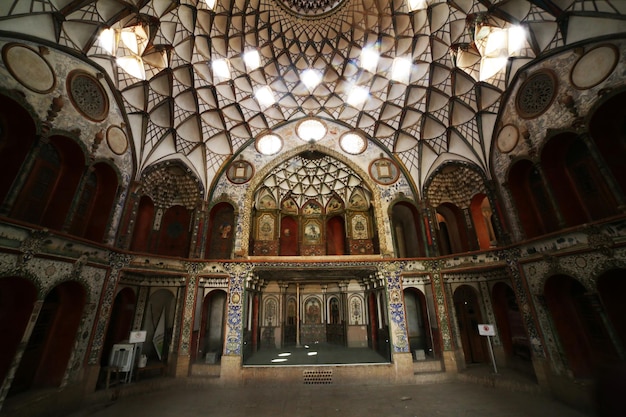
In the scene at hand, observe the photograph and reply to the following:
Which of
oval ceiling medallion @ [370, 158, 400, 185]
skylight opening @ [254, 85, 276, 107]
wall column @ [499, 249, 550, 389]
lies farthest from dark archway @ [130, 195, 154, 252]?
wall column @ [499, 249, 550, 389]

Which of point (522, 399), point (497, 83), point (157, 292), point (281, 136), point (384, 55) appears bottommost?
point (522, 399)

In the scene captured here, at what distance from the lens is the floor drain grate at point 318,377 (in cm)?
1107

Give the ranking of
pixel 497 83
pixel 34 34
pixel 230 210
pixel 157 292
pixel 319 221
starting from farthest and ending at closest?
1. pixel 319 221
2. pixel 230 210
3. pixel 157 292
4. pixel 497 83
5. pixel 34 34

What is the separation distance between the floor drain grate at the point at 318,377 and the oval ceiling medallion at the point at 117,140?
1302 cm

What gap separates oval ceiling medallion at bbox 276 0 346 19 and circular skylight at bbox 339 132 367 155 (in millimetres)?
6596

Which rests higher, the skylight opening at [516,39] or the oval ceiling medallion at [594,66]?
the skylight opening at [516,39]

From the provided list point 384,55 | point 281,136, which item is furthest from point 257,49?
point 384,55

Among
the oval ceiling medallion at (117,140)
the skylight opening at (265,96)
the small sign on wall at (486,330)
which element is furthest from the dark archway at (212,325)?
the small sign on wall at (486,330)

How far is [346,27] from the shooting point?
43.3 feet

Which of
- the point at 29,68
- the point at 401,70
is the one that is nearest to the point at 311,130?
the point at 401,70

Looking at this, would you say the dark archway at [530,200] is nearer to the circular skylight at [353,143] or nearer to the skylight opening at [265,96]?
the circular skylight at [353,143]

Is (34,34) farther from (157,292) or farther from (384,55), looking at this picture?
(384,55)

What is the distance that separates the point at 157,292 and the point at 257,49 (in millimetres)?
13941

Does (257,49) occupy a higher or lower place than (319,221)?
higher
